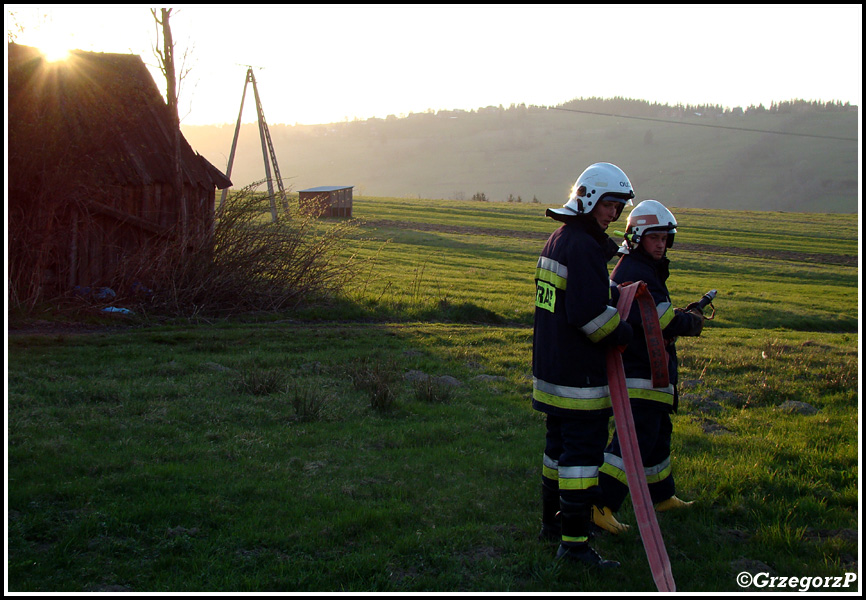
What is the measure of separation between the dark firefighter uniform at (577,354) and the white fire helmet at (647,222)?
844 mm

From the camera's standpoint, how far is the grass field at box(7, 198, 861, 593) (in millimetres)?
4570

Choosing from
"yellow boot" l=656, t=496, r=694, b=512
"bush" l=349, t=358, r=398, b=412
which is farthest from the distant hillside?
"yellow boot" l=656, t=496, r=694, b=512

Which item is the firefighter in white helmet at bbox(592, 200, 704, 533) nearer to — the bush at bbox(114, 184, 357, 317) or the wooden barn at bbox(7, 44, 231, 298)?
the bush at bbox(114, 184, 357, 317)

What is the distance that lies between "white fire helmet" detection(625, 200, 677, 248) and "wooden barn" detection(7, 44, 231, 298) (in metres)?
11.5

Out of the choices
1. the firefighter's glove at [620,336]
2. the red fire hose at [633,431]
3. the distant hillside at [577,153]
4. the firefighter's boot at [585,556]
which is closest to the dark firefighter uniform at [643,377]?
the red fire hose at [633,431]

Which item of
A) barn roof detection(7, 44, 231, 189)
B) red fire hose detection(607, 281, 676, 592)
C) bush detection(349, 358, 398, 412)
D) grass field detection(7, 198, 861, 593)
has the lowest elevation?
grass field detection(7, 198, 861, 593)

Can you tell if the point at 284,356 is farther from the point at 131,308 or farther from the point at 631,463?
the point at 631,463

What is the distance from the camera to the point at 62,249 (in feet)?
48.0

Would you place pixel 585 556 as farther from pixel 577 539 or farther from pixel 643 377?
pixel 643 377

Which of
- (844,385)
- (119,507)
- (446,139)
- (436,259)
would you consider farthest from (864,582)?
(446,139)

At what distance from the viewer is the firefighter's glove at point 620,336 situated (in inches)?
180

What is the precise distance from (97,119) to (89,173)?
1.26m

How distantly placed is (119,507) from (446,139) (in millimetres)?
171788

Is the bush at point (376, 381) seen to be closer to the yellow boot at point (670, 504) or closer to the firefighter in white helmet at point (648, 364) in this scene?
the firefighter in white helmet at point (648, 364)
